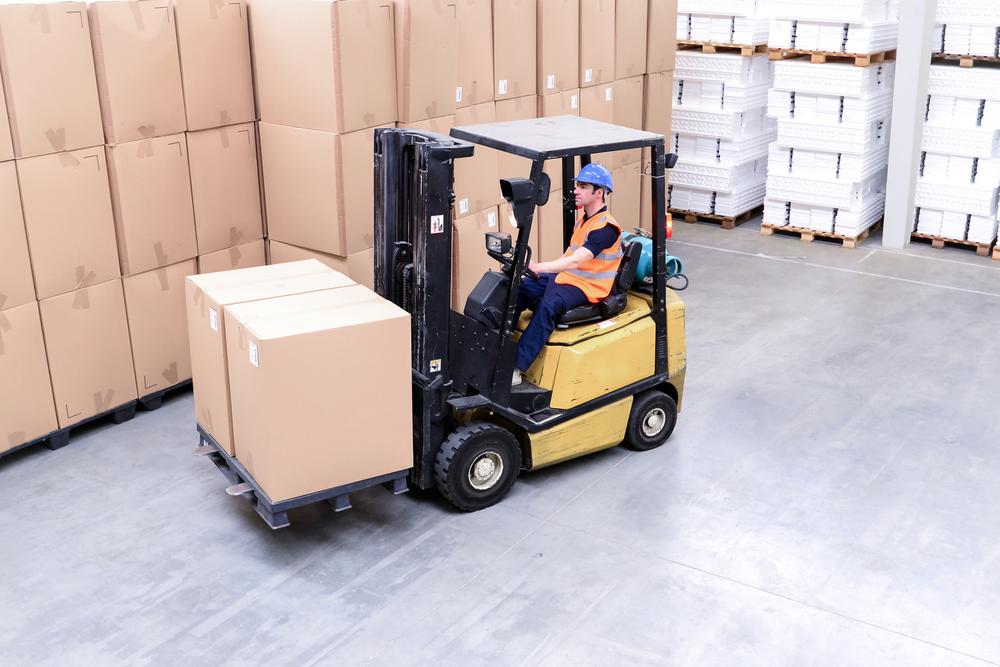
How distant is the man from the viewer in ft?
16.6

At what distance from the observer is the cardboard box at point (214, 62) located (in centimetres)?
587

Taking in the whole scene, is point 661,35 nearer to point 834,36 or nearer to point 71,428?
point 834,36

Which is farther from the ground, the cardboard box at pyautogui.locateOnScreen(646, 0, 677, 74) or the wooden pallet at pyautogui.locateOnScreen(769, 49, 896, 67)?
the cardboard box at pyautogui.locateOnScreen(646, 0, 677, 74)

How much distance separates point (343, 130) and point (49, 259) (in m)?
1.75

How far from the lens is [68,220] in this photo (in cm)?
550

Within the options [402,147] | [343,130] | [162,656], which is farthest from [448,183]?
[162,656]

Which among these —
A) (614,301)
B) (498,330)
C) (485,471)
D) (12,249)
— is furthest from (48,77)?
(614,301)

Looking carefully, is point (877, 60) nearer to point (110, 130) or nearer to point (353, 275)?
point (353, 275)

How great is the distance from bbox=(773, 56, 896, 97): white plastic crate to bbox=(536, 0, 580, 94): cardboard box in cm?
258

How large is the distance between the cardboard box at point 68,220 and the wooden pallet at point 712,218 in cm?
636

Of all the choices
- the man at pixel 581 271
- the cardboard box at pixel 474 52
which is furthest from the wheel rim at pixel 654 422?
the cardboard box at pixel 474 52

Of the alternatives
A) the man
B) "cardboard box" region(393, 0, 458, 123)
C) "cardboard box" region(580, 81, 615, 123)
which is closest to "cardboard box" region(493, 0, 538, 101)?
"cardboard box" region(393, 0, 458, 123)

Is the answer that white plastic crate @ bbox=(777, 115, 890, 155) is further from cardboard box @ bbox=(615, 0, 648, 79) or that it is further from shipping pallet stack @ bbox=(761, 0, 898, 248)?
cardboard box @ bbox=(615, 0, 648, 79)

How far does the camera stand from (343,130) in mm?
5887
